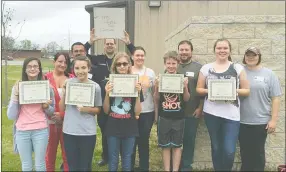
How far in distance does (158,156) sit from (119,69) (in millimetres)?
2248

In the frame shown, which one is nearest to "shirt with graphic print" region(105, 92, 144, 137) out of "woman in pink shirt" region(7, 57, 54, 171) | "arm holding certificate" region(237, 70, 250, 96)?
"woman in pink shirt" region(7, 57, 54, 171)

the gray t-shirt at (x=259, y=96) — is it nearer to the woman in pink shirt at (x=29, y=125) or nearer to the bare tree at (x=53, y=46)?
the woman in pink shirt at (x=29, y=125)

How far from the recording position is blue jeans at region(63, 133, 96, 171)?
13.3 ft

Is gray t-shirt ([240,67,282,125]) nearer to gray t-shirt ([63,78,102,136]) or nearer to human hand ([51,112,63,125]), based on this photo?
gray t-shirt ([63,78,102,136])

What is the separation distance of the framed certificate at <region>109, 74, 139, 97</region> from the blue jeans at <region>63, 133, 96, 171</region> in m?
0.63

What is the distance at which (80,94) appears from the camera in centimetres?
404

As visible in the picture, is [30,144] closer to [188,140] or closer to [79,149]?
[79,149]

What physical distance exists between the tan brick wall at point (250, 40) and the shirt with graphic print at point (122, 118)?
5.31ft

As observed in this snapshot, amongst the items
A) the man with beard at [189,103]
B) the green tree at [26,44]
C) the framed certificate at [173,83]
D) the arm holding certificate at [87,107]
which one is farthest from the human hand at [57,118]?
the green tree at [26,44]

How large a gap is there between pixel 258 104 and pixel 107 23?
2.67m

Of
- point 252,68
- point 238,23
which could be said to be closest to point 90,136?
point 252,68

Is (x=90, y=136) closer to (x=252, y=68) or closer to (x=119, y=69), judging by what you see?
(x=119, y=69)

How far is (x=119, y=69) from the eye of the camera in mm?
4258

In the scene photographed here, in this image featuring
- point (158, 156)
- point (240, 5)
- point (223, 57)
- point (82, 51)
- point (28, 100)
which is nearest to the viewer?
point (28, 100)
